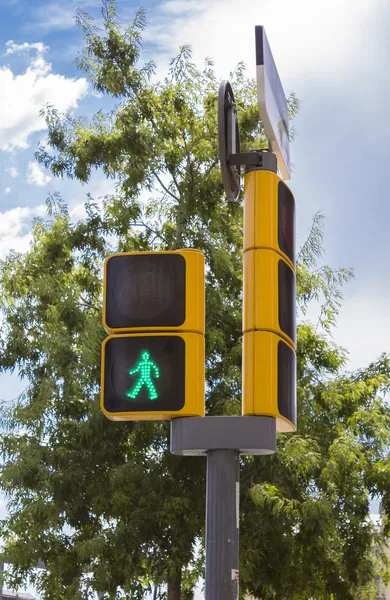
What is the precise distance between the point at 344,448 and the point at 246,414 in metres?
11.7

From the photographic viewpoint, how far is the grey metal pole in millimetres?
3518

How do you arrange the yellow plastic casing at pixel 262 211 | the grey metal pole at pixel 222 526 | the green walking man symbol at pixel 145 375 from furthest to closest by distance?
the yellow plastic casing at pixel 262 211, the green walking man symbol at pixel 145 375, the grey metal pole at pixel 222 526

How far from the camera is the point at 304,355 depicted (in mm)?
17344

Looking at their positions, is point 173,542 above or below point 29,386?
below

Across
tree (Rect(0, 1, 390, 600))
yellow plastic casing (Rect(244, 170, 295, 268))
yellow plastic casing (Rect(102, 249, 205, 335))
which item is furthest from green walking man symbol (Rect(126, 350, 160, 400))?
tree (Rect(0, 1, 390, 600))

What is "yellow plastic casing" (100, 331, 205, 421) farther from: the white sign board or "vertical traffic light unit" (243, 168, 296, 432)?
the white sign board

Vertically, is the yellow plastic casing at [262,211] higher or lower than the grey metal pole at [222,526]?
higher

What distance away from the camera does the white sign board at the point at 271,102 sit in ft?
13.2

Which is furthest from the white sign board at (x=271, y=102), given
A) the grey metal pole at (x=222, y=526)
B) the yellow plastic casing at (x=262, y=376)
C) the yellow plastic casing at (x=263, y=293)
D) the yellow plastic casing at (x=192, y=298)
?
the grey metal pole at (x=222, y=526)

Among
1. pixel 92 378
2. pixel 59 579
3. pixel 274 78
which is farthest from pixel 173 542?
pixel 274 78

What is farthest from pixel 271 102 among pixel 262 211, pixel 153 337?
pixel 153 337

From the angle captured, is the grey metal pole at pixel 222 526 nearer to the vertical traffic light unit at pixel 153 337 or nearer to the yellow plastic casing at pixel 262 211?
the vertical traffic light unit at pixel 153 337

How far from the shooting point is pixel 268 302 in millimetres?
3809

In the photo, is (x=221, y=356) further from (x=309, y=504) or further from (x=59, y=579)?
(x=59, y=579)
